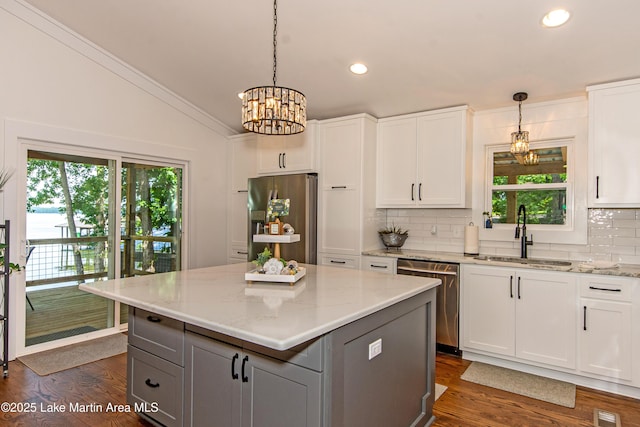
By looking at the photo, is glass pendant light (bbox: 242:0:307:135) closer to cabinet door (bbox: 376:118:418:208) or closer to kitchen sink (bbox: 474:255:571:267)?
cabinet door (bbox: 376:118:418:208)

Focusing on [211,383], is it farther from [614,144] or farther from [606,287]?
[614,144]

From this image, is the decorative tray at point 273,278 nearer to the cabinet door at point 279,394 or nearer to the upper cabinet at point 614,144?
the cabinet door at point 279,394

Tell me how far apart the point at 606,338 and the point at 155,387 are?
3108 millimetres

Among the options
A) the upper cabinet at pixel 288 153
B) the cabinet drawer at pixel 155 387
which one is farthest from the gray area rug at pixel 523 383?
the upper cabinet at pixel 288 153

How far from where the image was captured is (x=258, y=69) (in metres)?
3.64

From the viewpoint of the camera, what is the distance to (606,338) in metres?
2.83

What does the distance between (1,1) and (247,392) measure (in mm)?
3705

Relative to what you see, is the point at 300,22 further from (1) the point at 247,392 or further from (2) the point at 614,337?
(2) the point at 614,337

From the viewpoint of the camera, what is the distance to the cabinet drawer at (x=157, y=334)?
2.03m

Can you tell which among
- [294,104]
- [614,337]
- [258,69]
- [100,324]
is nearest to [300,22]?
[258,69]

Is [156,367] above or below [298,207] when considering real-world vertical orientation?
below

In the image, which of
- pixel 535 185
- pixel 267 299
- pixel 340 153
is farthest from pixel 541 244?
pixel 267 299

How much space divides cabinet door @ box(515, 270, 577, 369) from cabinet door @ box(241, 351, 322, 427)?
7.67 ft

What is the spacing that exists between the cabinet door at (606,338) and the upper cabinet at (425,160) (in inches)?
53.4
